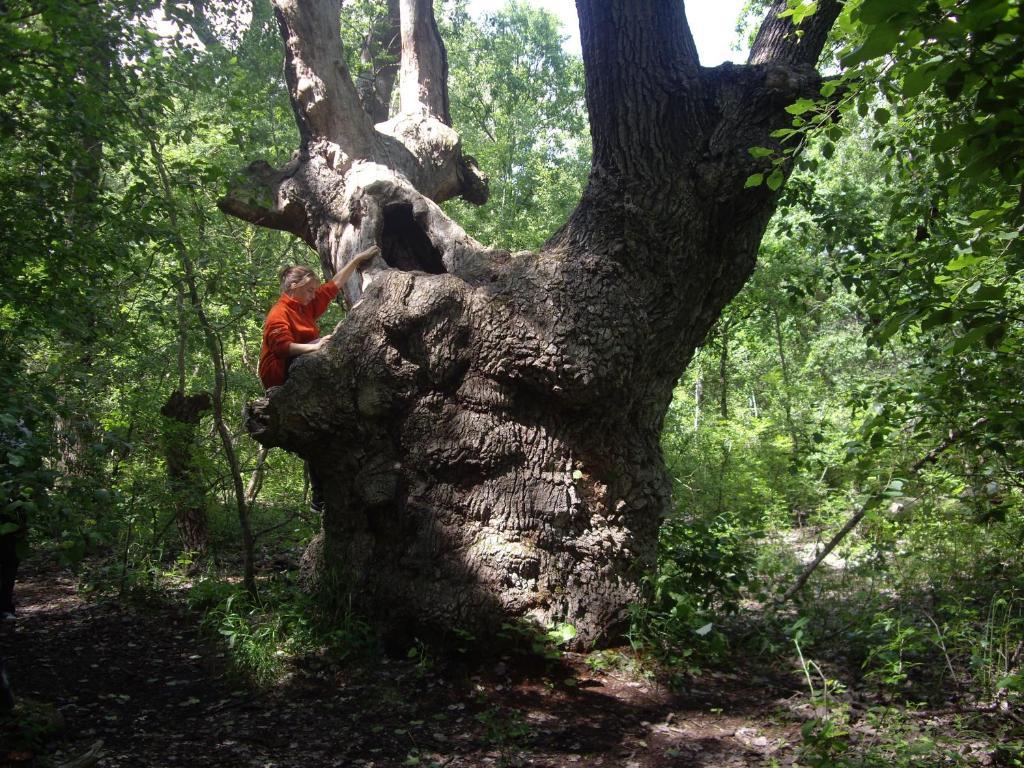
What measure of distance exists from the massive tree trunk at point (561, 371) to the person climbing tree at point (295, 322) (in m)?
0.33

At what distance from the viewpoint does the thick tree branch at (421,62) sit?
8.07 m

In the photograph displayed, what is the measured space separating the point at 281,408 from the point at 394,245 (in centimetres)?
212

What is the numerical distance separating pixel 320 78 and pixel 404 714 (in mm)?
5641

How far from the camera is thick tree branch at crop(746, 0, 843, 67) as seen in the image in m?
5.16

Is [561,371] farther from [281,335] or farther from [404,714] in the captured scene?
[404,714]

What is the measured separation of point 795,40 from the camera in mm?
5230

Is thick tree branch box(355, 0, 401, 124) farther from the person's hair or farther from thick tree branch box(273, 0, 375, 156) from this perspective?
the person's hair

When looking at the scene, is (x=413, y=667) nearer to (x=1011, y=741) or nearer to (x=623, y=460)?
(x=623, y=460)

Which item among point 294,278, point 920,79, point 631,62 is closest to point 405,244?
point 294,278

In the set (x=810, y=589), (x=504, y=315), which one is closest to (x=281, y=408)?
(x=504, y=315)

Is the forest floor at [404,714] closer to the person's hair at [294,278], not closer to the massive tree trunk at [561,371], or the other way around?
the massive tree trunk at [561,371]

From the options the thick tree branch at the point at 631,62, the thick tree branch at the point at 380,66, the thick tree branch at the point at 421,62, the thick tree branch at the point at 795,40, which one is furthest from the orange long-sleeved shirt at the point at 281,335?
the thick tree branch at the point at 380,66

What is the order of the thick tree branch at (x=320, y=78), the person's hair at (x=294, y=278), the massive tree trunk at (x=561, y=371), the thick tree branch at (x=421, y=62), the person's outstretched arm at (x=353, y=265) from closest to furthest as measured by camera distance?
the massive tree trunk at (x=561, y=371) < the person's hair at (x=294, y=278) < the person's outstretched arm at (x=353, y=265) < the thick tree branch at (x=320, y=78) < the thick tree branch at (x=421, y=62)

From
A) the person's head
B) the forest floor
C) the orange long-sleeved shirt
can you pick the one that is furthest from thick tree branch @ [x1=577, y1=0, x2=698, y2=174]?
the forest floor
